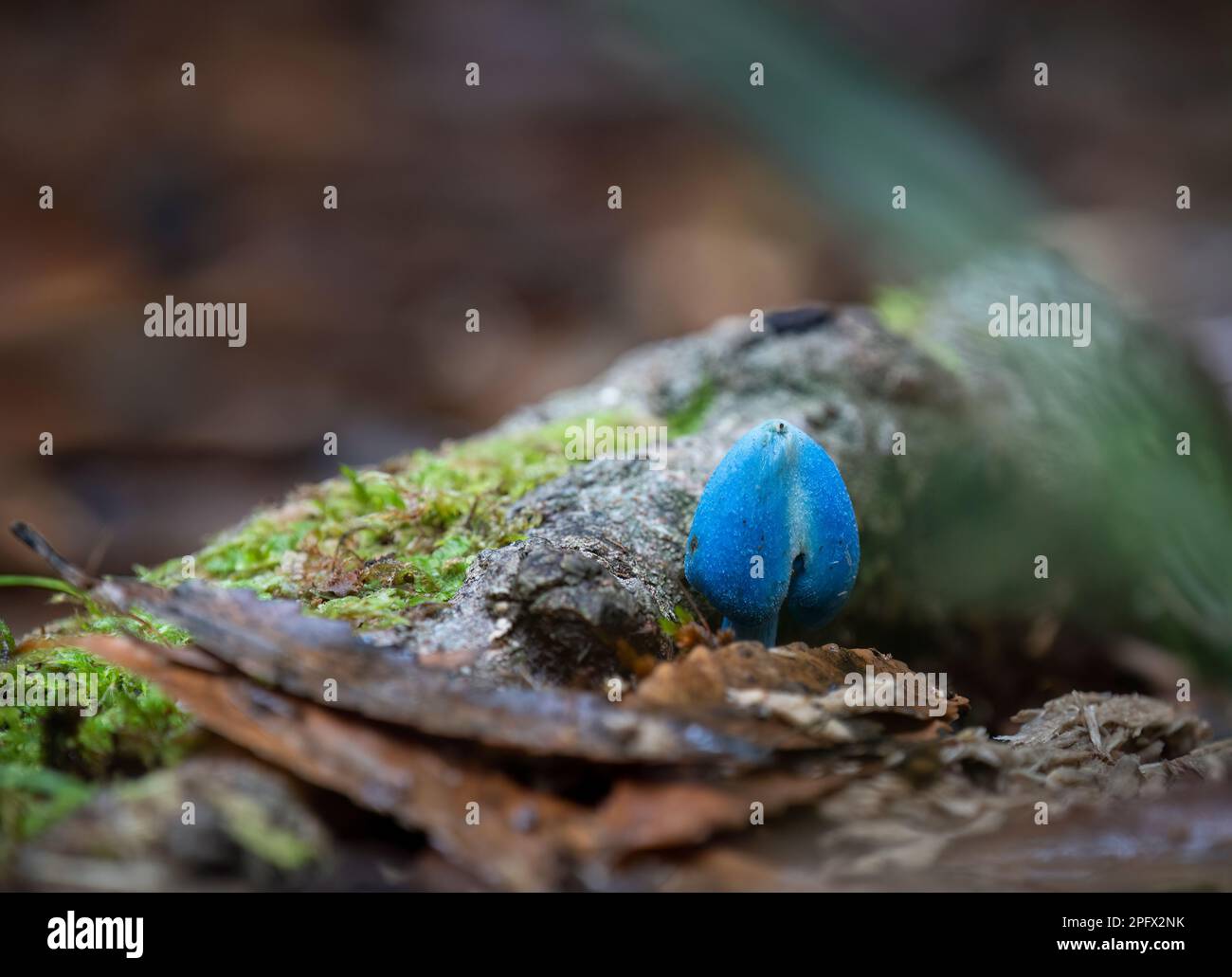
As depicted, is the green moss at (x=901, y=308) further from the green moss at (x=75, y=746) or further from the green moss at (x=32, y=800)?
the green moss at (x=32, y=800)

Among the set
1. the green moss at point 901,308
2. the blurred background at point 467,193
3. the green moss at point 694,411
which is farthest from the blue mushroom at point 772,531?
the blurred background at point 467,193

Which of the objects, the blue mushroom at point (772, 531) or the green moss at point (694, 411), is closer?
the blue mushroom at point (772, 531)

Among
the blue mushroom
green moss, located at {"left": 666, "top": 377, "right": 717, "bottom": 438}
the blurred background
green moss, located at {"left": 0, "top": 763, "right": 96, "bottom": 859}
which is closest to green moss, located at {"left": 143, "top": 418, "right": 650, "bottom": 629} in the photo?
green moss, located at {"left": 666, "top": 377, "right": 717, "bottom": 438}

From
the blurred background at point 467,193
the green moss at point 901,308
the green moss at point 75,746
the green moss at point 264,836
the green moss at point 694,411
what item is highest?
the blurred background at point 467,193

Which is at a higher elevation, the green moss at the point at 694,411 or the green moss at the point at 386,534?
the green moss at the point at 694,411

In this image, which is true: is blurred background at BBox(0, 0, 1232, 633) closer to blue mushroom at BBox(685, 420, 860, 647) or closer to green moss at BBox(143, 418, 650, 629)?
green moss at BBox(143, 418, 650, 629)

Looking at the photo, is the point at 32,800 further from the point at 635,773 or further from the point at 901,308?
the point at 901,308

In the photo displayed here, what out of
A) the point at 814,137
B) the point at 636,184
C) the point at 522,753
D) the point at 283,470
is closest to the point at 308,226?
the point at 283,470
